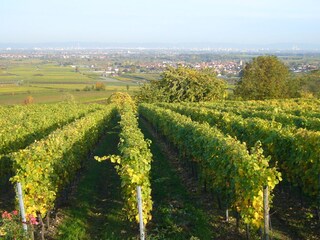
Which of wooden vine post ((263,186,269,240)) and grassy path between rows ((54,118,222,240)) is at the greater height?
wooden vine post ((263,186,269,240))

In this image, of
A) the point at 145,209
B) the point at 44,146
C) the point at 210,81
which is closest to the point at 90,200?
the point at 44,146

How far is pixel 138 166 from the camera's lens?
8305 millimetres

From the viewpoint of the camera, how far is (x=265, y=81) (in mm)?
56031

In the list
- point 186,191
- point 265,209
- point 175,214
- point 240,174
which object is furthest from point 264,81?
point 265,209

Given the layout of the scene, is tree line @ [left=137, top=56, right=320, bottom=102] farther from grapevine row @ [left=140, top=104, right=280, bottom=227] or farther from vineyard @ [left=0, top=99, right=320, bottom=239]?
grapevine row @ [left=140, top=104, right=280, bottom=227]

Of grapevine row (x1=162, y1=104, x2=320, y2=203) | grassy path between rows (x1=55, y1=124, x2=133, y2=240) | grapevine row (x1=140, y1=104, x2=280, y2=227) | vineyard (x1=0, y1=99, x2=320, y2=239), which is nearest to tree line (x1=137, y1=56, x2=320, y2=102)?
grassy path between rows (x1=55, y1=124, x2=133, y2=240)

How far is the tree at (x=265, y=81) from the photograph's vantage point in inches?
2184

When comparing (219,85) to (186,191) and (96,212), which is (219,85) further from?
(96,212)

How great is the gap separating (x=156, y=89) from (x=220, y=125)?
4089 centimetres

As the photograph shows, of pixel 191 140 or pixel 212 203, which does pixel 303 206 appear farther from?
pixel 191 140

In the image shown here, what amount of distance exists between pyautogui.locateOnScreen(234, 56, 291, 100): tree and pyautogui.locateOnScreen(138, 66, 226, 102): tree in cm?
417

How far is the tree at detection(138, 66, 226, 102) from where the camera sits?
53469 millimetres

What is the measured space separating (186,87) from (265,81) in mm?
12576

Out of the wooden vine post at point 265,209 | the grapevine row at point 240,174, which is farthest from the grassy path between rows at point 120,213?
the wooden vine post at point 265,209
